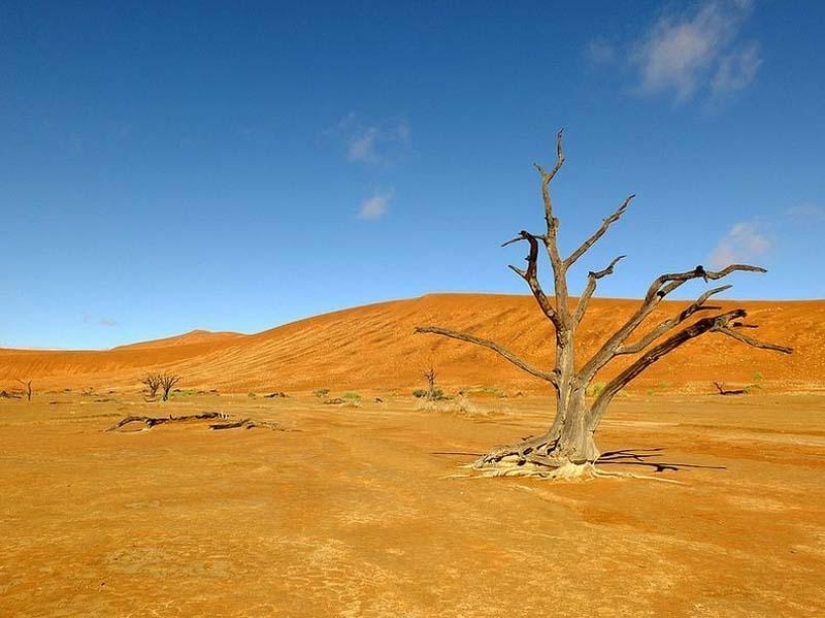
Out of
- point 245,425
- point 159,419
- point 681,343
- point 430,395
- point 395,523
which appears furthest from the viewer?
point 430,395

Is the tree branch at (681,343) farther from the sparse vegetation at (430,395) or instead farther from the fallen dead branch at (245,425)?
the sparse vegetation at (430,395)

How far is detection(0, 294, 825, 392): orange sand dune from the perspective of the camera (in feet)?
131

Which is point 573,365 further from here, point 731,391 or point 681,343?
point 731,391

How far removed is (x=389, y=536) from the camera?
655 cm

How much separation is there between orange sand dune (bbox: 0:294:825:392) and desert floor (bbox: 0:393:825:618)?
1126 inches

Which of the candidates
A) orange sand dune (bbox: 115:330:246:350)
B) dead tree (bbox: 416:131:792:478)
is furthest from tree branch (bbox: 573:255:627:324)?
orange sand dune (bbox: 115:330:246:350)

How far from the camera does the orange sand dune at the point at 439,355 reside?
3994 cm

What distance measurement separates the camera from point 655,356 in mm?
10438

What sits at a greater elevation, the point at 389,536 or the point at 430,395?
the point at 430,395

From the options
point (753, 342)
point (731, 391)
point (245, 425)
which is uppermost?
point (753, 342)

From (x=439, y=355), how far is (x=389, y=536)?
4819 cm

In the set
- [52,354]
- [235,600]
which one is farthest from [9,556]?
[52,354]

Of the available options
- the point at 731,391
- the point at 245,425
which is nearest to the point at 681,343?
the point at 245,425

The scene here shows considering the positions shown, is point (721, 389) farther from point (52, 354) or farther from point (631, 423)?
point (52, 354)
